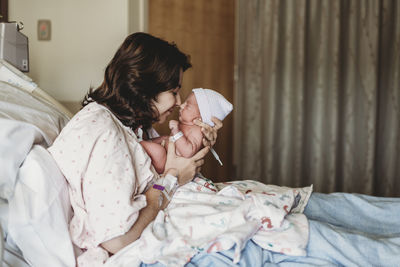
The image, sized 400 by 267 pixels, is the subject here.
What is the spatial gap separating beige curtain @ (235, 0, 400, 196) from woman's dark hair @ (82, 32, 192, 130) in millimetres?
2010

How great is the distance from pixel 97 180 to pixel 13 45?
0.93 metres

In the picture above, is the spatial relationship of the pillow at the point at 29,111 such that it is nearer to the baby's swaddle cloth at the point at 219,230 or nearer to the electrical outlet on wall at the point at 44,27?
the baby's swaddle cloth at the point at 219,230

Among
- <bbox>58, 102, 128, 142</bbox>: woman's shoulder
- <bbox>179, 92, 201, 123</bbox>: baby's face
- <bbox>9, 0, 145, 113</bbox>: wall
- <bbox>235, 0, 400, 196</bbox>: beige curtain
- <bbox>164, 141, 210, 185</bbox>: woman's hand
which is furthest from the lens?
<bbox>235, 0, 400, 196</bbox>: beige curtain

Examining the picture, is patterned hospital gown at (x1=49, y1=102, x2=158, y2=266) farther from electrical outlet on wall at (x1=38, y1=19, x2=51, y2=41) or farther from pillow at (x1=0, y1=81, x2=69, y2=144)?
electrical outlet on wall at (x1=38, y1=19, x2=51, y2=41)

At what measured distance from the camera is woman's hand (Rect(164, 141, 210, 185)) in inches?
49.3

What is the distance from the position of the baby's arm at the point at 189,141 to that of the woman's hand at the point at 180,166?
4 centimetres

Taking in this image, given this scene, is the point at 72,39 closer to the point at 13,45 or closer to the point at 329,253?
the point at 13,45

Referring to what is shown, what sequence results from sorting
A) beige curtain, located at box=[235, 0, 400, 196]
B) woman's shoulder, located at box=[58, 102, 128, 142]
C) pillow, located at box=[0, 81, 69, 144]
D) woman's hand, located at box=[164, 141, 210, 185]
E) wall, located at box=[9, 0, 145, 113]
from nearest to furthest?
woman's shoulder, located at box=[58, 102, 128, 142] < pillow, located at box=[0, 81, 69, 144] < woman's hand, located at box=[164, 141, 210, 185] < wall, located at box=[9, 0, 145, 113] < beige curtain, located at box=[235, 0, 400, 196]

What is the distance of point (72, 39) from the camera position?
2395mm

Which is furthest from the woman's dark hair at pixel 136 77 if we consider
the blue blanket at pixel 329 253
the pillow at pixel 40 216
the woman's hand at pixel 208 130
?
the blue blanket at pixel 329 253

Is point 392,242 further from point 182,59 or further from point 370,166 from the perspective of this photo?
point 370,166

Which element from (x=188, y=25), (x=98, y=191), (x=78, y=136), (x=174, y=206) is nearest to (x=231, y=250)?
(x=174, y=206)

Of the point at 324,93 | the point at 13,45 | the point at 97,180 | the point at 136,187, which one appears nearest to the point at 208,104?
the point at 136,187

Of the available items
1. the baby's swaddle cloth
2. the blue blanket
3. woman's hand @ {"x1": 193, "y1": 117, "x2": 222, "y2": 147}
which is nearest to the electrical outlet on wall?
woman's hand @ {"x1": 193, "y1": 117, "x2": 222, "y2": 147}
